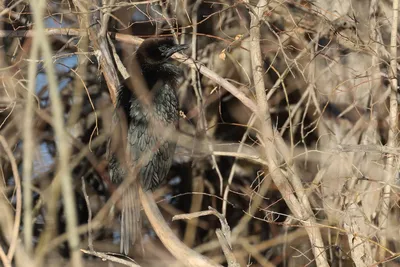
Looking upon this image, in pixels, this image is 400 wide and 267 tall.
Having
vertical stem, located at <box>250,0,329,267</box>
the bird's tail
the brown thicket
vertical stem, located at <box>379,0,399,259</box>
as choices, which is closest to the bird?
the bird's tail

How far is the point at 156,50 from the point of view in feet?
15.6

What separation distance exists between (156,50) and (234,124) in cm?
86

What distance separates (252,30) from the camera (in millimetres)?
3975

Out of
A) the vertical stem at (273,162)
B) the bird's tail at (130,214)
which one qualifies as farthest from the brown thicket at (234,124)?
the bird's tail at (130,214)

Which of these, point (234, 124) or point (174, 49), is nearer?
point (234, 124)

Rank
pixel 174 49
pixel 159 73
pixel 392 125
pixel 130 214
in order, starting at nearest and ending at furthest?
pixel 392 125 → pixel 130 214 → pixel 174 49 → pixel 159 73

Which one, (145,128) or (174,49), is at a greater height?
(174,49)

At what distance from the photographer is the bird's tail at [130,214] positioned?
4.51 m

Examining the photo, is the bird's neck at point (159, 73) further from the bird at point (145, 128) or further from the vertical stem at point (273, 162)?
the vertical stem at point (273, 162)

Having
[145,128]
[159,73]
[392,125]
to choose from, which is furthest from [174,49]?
[392,125]

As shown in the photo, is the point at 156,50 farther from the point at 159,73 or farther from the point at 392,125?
the point at 392,125

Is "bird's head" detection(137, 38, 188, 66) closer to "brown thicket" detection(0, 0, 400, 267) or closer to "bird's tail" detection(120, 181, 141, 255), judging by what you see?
"brown thicket" detection(0, 0, 400, 267)

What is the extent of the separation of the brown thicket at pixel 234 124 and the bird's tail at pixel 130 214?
0.11m

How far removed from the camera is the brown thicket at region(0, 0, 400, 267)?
3957mm
